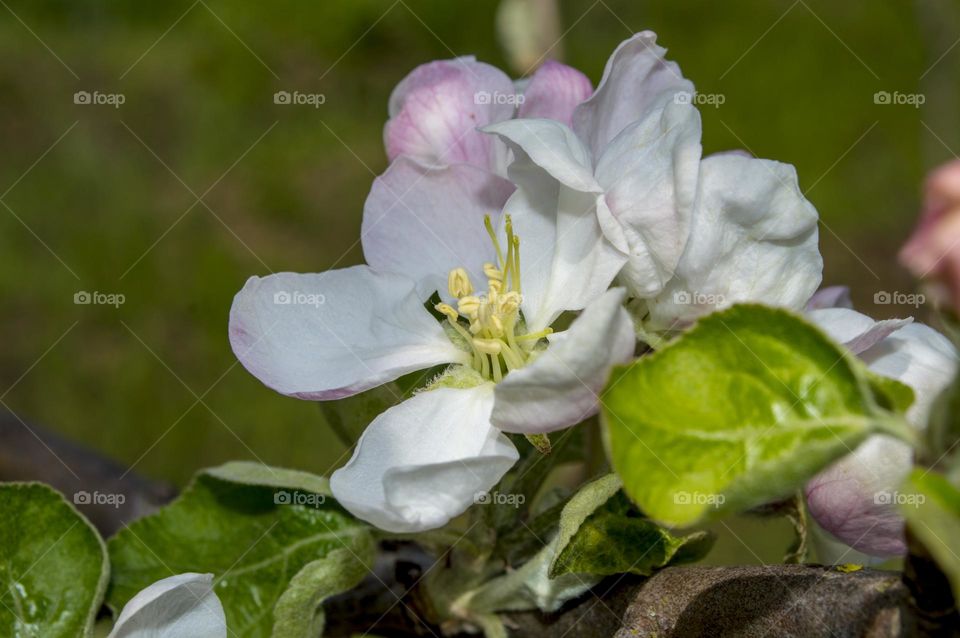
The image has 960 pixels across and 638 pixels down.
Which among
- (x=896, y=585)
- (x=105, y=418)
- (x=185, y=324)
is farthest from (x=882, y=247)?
(x=896, y=585)

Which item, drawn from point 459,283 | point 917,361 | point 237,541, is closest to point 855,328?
point 917,361

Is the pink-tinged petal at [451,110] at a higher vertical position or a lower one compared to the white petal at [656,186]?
higher

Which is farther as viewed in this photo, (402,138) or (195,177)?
(195,177)

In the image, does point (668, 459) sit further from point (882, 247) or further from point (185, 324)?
point (882, 247)

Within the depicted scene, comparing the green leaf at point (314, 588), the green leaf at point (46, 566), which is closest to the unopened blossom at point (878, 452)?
the green leaf at point (314, 588)

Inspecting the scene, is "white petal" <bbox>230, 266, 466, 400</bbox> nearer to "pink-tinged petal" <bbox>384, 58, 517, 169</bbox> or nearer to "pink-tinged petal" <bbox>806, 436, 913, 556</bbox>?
"pink-tinged petal" <bbox>384, 58, 517, 169</bbox>

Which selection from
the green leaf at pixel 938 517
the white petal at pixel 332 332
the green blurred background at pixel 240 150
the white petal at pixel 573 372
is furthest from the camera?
the green blurred background at pixel 240 150

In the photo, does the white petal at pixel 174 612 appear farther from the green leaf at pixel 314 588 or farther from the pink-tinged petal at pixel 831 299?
the pink-tinged petal at pixel 831 299
